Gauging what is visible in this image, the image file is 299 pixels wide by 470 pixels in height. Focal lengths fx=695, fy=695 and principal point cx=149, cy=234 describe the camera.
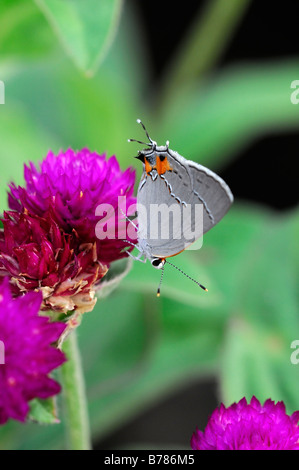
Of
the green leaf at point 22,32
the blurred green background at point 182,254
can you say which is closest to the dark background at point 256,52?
the blurred green background at point 182,254

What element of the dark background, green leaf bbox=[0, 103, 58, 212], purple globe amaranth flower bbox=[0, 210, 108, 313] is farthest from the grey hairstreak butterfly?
the dark background

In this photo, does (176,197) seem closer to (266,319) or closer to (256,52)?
(266,319)

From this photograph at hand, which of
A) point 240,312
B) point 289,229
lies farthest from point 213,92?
point 240,312

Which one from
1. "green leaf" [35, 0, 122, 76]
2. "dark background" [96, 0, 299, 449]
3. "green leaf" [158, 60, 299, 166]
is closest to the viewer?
"green leaf" [35, 0, 122, 76]

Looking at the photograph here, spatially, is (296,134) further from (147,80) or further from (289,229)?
(289,229)

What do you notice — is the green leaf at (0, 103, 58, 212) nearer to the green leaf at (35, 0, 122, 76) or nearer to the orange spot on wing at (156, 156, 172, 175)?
the green leaf at (35, 0, 122, 76)
